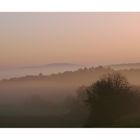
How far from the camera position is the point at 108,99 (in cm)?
260

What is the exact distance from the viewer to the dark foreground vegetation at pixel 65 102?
2.59m

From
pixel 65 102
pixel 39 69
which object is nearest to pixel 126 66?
pixel 65 102

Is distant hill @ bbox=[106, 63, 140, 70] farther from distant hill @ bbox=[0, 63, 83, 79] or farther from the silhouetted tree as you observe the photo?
distant hill @ bbox=[0, 63, 83, 79]

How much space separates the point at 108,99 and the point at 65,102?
0.90ft

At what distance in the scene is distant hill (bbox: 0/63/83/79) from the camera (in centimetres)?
260
